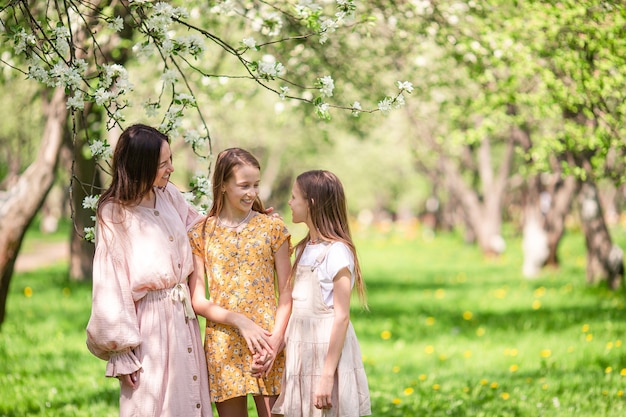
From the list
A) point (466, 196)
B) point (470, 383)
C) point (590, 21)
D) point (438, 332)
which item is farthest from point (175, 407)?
point (466, 196)

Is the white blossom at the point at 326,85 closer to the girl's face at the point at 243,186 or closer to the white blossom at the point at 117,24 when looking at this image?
the girl's face at the point at 243,186

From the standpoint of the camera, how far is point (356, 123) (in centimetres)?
1554

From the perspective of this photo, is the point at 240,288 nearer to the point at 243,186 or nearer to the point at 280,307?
the point at 280,307

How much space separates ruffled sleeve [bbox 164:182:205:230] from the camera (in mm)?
4613

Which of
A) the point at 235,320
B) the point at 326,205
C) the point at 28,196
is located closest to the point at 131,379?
the point at 235,320

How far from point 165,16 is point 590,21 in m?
4.47

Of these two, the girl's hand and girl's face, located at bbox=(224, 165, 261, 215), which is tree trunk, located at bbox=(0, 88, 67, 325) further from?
the girl's hand

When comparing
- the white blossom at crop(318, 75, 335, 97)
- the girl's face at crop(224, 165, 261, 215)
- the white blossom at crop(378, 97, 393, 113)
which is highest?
the white blossom at crop(318, 75, 335, 97)

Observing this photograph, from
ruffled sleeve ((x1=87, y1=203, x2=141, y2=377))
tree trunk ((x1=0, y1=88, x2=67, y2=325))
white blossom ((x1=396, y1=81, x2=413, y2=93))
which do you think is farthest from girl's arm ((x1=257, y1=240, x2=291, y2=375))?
tree trunk ((x1=0, y1=88, x2=67, y2=325))

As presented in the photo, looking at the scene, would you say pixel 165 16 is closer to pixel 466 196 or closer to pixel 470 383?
pixel 470 383

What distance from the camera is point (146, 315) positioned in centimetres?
418

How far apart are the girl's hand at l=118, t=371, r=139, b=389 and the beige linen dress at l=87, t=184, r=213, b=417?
0.02 m

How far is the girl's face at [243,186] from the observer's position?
4.38 m

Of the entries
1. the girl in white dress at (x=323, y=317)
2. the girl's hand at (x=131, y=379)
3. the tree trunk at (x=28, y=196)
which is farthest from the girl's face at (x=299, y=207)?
the tree trunk at (x=28, y=196)
